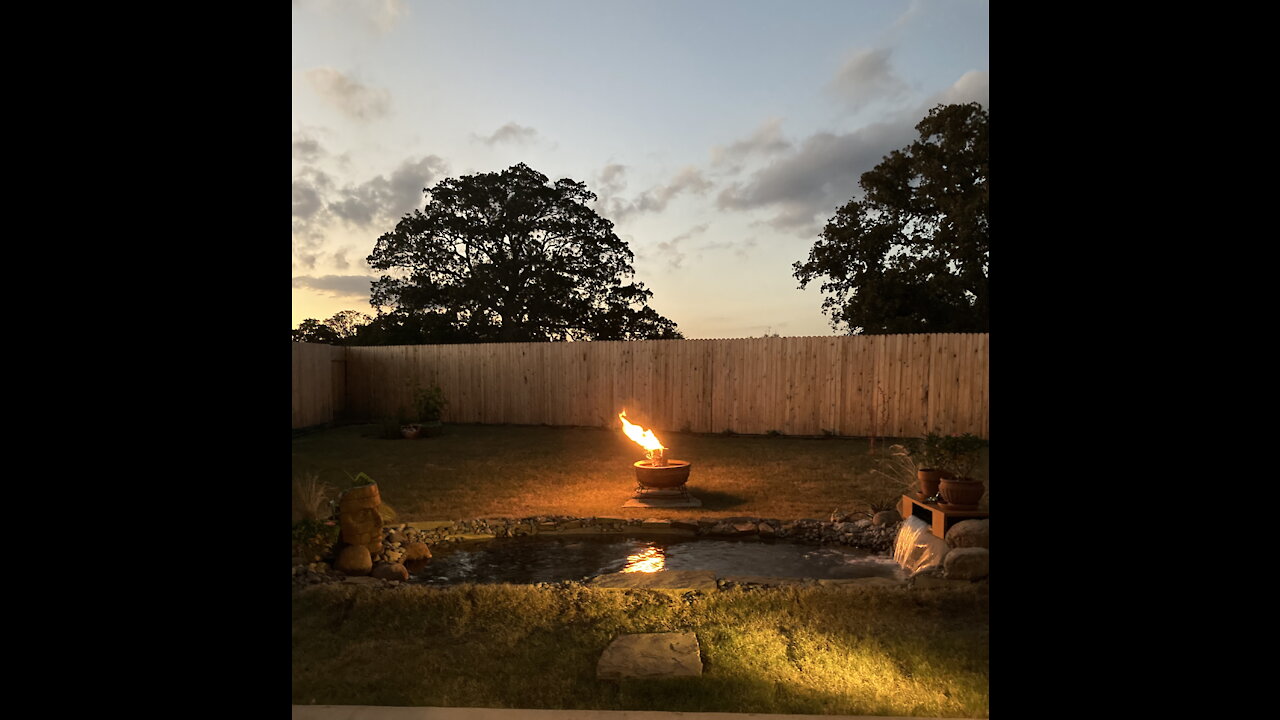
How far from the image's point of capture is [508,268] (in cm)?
1766

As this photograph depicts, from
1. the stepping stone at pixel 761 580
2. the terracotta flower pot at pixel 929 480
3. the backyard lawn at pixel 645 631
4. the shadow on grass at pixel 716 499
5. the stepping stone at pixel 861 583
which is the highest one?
the terracotta flower pot at pixel 929 480

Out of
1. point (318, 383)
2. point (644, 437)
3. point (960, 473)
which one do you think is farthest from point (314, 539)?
point (318, 383)

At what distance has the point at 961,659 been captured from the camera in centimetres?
268

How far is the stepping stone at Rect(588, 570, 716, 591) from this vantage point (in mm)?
3697

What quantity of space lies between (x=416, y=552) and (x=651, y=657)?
2.60m

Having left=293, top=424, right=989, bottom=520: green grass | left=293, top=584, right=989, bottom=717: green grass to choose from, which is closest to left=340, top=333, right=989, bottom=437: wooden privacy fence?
Answer: left=293, top=424, right=989, bottom=520: green grass

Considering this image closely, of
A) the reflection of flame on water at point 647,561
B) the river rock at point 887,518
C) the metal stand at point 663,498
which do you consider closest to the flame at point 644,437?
the metal stand at point 663,498

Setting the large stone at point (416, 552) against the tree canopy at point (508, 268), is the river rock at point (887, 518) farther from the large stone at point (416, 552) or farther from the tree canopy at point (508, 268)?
the tree canopy at point (508, 268)

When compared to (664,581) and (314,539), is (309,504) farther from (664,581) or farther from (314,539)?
(664,581)

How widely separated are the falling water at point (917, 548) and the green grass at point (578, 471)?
1.05m

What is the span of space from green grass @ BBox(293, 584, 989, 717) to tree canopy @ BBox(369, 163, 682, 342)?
14.0 metres

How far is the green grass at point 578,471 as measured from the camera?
Answer: 19.7 feet

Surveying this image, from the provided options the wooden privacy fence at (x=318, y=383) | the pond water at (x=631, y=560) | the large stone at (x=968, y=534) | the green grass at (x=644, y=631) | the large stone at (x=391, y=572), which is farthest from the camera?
the wooden privacy fence at (x=318, y=383)

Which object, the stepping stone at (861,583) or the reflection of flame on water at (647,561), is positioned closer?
the stepping stone at (861,583)
